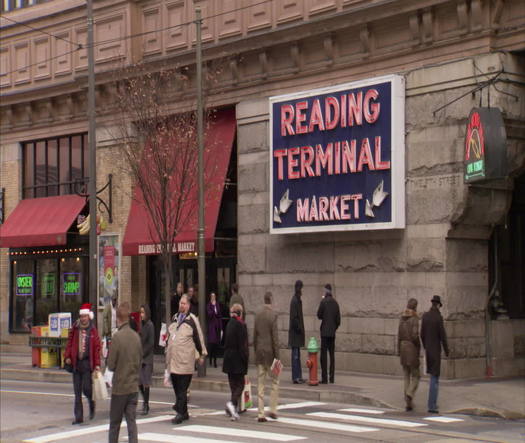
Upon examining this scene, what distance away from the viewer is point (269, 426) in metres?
14.8

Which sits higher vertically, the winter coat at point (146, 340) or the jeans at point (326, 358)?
the winter coat at point (146, 340)

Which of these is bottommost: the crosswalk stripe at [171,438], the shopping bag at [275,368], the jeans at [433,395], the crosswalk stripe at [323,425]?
the crosswalk stripe at [323,425]

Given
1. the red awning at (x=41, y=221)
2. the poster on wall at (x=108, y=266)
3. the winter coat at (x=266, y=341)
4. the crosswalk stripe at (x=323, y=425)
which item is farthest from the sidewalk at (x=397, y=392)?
the red awning at (x=41, y=221)

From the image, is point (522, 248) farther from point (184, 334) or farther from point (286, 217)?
point (184, 334)

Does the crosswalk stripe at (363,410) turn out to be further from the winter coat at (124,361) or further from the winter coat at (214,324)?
the winter coat at (214,324)

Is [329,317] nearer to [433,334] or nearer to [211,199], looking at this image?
[433,334]

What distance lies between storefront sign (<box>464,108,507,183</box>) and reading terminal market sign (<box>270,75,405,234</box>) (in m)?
2.25

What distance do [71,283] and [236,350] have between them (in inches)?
622

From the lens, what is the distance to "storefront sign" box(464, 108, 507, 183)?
18.6 m

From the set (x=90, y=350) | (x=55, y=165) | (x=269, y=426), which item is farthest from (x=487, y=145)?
(x=55, y=165)

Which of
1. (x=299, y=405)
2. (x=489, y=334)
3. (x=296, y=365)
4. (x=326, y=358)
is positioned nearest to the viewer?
(x=299, y=405)

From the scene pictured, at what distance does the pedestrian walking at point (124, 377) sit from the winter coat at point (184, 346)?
2471mm

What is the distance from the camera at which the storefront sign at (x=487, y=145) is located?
18625 millimetres

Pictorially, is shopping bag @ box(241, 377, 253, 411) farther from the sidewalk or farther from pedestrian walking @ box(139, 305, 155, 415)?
the sidewalk
